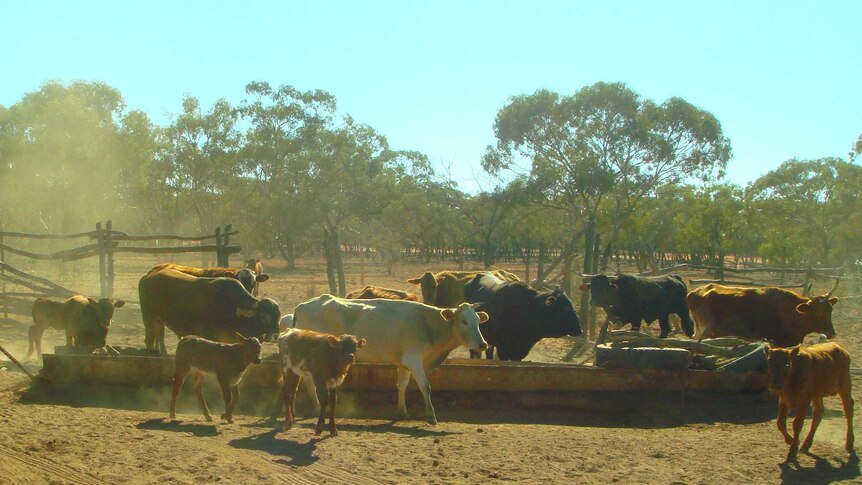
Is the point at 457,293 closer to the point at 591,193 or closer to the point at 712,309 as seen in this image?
the point at 712,309

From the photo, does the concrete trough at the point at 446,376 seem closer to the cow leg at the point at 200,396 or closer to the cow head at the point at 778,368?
the cow leg at the point at 200,396

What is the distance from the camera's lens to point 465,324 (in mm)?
9727

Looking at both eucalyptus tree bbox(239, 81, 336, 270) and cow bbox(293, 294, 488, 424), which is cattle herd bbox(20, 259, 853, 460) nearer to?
cow bbox(293, 294, 488, 424)

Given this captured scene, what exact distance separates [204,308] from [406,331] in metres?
3.56

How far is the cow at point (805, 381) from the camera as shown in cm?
755

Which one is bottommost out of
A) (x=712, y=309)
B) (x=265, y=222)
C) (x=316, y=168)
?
(x=712, y=309)

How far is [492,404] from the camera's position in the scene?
33.1 ft

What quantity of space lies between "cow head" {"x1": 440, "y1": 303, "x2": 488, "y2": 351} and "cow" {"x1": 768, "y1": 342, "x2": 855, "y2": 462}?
324cm

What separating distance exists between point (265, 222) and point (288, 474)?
130ft

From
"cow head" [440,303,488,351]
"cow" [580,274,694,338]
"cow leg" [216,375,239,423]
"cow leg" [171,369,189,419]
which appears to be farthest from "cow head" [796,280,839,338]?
"cow leg" [171,369,189,419]

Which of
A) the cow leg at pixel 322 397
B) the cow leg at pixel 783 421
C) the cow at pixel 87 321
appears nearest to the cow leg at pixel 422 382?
the cow leg at pixel 322 397

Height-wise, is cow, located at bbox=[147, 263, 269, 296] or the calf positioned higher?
cow, located at bbox=[147, 263, 269, 296]

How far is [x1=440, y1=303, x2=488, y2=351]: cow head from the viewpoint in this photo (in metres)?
9.62

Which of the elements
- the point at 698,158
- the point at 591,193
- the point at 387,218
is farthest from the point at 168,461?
the point at 387,218
